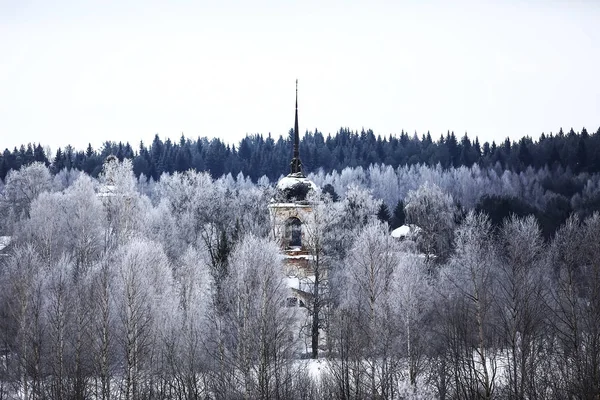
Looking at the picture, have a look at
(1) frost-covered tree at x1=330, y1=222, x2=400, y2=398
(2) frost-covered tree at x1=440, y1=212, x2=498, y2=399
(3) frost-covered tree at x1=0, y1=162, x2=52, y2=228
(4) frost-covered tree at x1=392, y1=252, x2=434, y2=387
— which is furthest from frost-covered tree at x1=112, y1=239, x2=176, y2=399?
(3) frost-covered tree at x1=0, y1=162, x2=52, y2=228

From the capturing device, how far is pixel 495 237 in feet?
172

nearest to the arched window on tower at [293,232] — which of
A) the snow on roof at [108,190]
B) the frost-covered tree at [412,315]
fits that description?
the frost-covered tree at [412,315]

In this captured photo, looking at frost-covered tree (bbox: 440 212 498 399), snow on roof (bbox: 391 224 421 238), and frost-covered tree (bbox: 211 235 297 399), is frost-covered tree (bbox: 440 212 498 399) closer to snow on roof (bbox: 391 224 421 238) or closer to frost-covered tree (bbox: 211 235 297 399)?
frost-covered tree (bbox: 211 235 297 399)

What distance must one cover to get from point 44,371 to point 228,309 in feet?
19.0

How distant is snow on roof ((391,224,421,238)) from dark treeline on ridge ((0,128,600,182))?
30.3 meters

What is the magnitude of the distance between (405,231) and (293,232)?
83.2ft

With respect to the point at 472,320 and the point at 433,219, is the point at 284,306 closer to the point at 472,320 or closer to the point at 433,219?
the point at 472,320

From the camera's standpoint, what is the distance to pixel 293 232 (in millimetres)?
34531

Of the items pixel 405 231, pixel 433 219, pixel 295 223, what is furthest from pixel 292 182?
pixel 405 231

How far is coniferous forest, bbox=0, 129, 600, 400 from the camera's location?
23812 mm

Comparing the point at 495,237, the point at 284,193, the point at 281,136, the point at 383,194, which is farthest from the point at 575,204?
the point at 281,136

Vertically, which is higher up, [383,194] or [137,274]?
[383,194]

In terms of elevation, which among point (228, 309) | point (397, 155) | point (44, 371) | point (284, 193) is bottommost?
point (44, 371)

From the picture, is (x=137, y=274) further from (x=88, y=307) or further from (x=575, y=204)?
(x=575, y=204)
